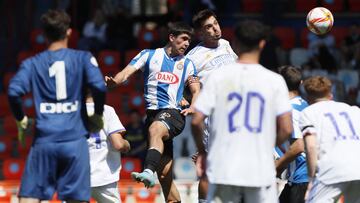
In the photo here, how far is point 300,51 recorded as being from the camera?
791 inches

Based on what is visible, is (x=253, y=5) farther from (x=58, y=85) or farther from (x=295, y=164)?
(x=58, y=85)

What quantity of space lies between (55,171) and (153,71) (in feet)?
9.03

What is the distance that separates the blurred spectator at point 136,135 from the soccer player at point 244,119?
388 inches

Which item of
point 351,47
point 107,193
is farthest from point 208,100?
point 351,47

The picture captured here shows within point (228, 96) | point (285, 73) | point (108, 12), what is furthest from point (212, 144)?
point (108, 12)

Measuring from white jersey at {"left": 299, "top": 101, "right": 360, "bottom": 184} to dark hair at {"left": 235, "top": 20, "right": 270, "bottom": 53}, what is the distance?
1185mm

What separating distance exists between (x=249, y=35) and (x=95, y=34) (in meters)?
13.3

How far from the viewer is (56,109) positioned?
852 centimetres

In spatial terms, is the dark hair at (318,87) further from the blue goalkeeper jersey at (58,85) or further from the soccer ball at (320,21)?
the soccer ball at (320,21)

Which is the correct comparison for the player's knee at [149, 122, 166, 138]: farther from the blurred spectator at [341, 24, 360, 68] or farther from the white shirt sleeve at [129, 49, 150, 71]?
the blurred spectator at [341, 24, 360, 68]

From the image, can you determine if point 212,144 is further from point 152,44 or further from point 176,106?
point 152,44

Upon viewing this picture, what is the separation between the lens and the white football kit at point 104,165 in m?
10.5

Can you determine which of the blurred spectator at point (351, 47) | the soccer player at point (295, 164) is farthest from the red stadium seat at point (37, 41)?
the soccer player at point (295, 164)

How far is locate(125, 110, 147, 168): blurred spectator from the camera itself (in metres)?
18.0
